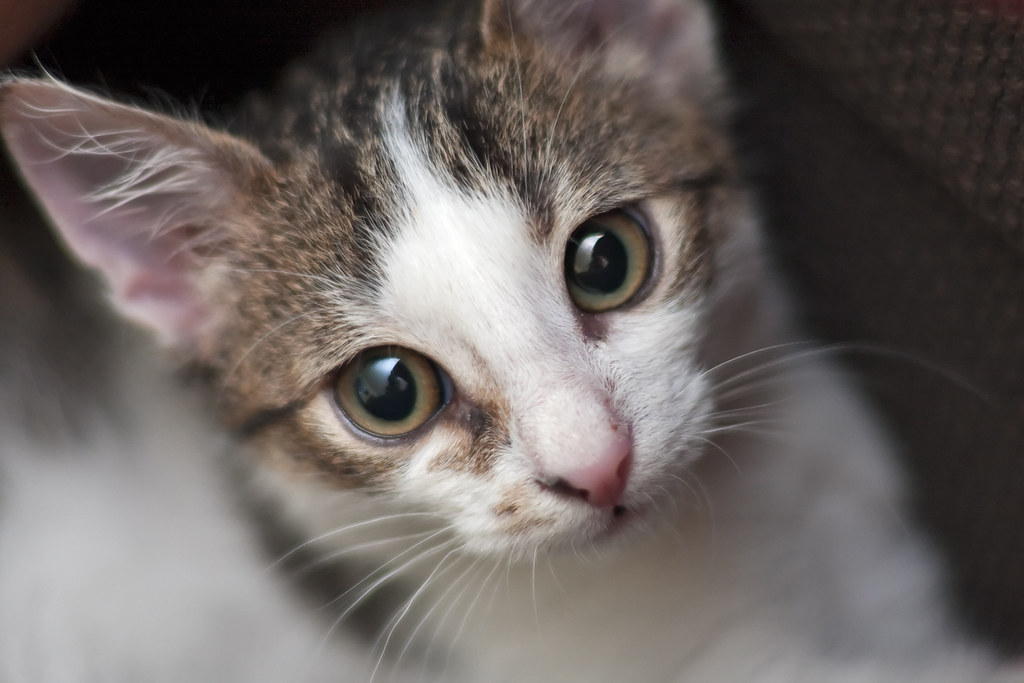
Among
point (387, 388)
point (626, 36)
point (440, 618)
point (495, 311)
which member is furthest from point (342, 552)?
point (626, 36)

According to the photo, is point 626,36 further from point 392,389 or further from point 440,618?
point 440,618

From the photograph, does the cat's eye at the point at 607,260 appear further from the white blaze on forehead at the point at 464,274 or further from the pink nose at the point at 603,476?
the pink nose at the point at 603,476

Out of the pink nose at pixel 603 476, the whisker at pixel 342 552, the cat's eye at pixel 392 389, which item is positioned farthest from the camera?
the whisker at pixel 342 552

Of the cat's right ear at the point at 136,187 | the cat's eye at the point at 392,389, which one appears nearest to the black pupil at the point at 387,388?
the cat's eye at the point at 392,389

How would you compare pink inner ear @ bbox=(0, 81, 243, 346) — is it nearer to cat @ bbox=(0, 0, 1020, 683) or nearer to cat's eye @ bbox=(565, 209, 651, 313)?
cat @ bbox=(0, 0, 1020, 683)

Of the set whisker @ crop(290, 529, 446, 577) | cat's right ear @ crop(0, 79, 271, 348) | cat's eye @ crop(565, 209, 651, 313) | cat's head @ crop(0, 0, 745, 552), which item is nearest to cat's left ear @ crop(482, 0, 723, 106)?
cat's head @ crop(0, 0, 745, 552)
